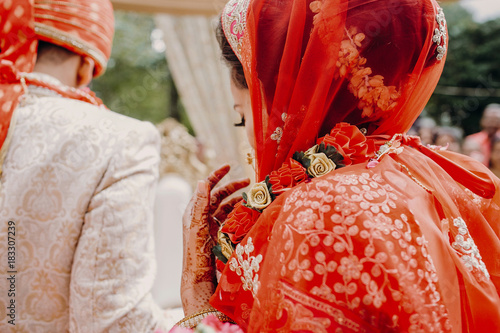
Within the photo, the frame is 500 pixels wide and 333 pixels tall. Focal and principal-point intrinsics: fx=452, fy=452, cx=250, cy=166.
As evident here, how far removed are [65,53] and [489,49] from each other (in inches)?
580

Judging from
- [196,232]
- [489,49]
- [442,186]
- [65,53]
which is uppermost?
[489,49]

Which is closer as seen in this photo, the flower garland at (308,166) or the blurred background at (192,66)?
the flower garland at (308,166)

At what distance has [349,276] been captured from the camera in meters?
0.78

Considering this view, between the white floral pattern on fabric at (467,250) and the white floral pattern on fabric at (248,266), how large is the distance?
397 millimetres

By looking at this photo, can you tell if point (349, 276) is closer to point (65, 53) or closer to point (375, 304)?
point (375, 304)

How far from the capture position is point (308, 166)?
946 millimetres

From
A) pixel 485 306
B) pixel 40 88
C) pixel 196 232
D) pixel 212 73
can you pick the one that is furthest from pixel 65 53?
pixel 212 73

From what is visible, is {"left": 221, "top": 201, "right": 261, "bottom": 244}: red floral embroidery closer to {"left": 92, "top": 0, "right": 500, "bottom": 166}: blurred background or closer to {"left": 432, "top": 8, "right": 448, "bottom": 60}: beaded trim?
{"left": 432, "top": 8, "right": 448, "bottom": 60}: beaded trim

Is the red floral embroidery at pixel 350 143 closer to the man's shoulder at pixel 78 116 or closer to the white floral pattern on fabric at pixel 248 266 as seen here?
the white floral pattern on fabric at pixel 248 266

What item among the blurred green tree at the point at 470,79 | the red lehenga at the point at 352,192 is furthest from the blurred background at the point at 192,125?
the blurred green tree at the point at 470,79

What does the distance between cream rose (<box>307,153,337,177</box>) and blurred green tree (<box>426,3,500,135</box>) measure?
13.2m

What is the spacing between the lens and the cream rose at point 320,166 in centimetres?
92

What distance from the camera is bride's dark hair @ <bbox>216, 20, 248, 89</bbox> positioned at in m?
1.22

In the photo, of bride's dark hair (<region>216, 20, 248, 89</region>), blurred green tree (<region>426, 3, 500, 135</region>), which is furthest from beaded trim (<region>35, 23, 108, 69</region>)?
blurred green tree (<region>426, 3, 500, 135</region>)
